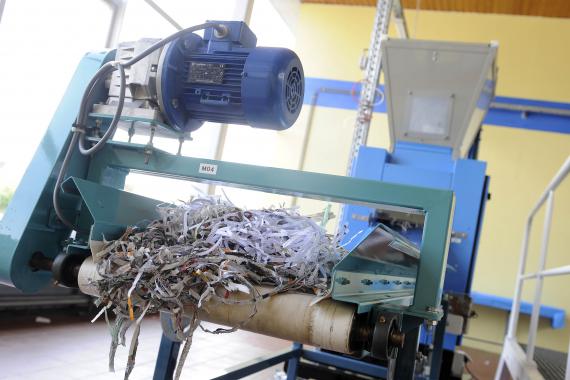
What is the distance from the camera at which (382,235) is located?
3.21 ft

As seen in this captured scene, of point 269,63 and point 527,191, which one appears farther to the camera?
point 527,191

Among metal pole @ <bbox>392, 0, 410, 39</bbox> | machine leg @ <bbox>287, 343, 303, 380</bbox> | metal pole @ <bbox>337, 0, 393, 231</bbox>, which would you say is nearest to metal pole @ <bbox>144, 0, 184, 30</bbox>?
metal pole @ <bbox>337, 0, 393, 231</bbox>

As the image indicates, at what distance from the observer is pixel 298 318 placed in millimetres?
875

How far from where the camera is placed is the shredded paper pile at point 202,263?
90 centimetres

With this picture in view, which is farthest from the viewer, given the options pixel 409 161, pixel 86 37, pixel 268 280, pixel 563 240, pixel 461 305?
pixel 563 240

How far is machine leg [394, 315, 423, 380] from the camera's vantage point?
960 mm

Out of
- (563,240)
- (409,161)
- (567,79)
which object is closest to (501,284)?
(563,240)

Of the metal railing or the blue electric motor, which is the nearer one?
the blue electric motor

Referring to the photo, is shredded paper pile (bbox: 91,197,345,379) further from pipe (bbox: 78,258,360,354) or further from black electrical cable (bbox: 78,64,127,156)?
black electrical cable (bbox: 78,64,127,156)

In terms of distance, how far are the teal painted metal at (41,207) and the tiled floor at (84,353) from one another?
37.1 inches

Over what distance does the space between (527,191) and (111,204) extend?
19.4 ft

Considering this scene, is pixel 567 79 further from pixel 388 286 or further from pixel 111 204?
pixel 111 204

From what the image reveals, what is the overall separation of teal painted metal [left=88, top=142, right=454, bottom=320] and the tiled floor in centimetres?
101

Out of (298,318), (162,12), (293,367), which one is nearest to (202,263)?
(298,318)
